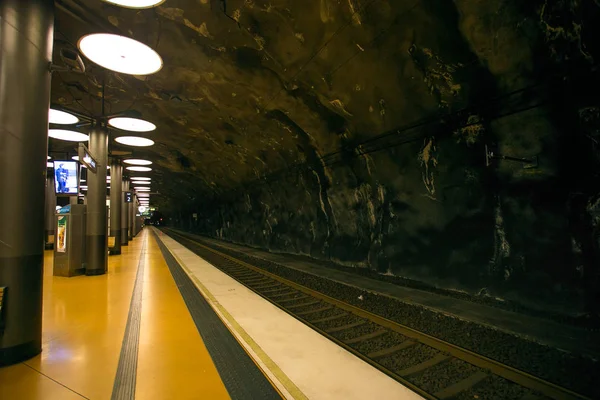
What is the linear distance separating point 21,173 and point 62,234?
625 centimetres

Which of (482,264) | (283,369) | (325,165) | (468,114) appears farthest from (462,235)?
(325,165)

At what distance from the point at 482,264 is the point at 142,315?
5.86 metres

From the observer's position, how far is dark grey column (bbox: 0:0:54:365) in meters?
3.16

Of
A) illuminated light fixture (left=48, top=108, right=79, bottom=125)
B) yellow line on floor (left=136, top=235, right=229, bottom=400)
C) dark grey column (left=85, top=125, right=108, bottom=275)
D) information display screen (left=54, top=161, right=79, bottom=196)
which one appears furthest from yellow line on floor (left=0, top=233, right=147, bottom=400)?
information display screen (left=54, top=161, right=79, bottom=196)

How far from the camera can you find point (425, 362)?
11.3 feet

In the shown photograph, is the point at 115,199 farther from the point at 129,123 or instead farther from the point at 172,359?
the point at 172,359

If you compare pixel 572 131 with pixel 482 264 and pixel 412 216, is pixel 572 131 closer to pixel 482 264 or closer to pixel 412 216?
pixel 482 264

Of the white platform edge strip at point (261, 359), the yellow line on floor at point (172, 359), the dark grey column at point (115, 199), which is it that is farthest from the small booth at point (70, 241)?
the dark grey column at point (115, 199)

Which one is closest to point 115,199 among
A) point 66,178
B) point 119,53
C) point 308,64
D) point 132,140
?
point 66,178

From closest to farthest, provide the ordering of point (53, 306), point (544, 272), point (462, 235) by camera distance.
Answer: point (544, 272) → point (53, 306) → point (462, 235)

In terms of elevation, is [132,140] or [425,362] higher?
[132,140]

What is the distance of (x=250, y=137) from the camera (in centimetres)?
1298

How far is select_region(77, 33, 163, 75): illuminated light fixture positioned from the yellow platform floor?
15.1ft

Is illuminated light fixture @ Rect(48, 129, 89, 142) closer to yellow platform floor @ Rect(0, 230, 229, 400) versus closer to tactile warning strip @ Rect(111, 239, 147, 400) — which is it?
yellow platform floor @ Rect(0, 230, 229, 400)
